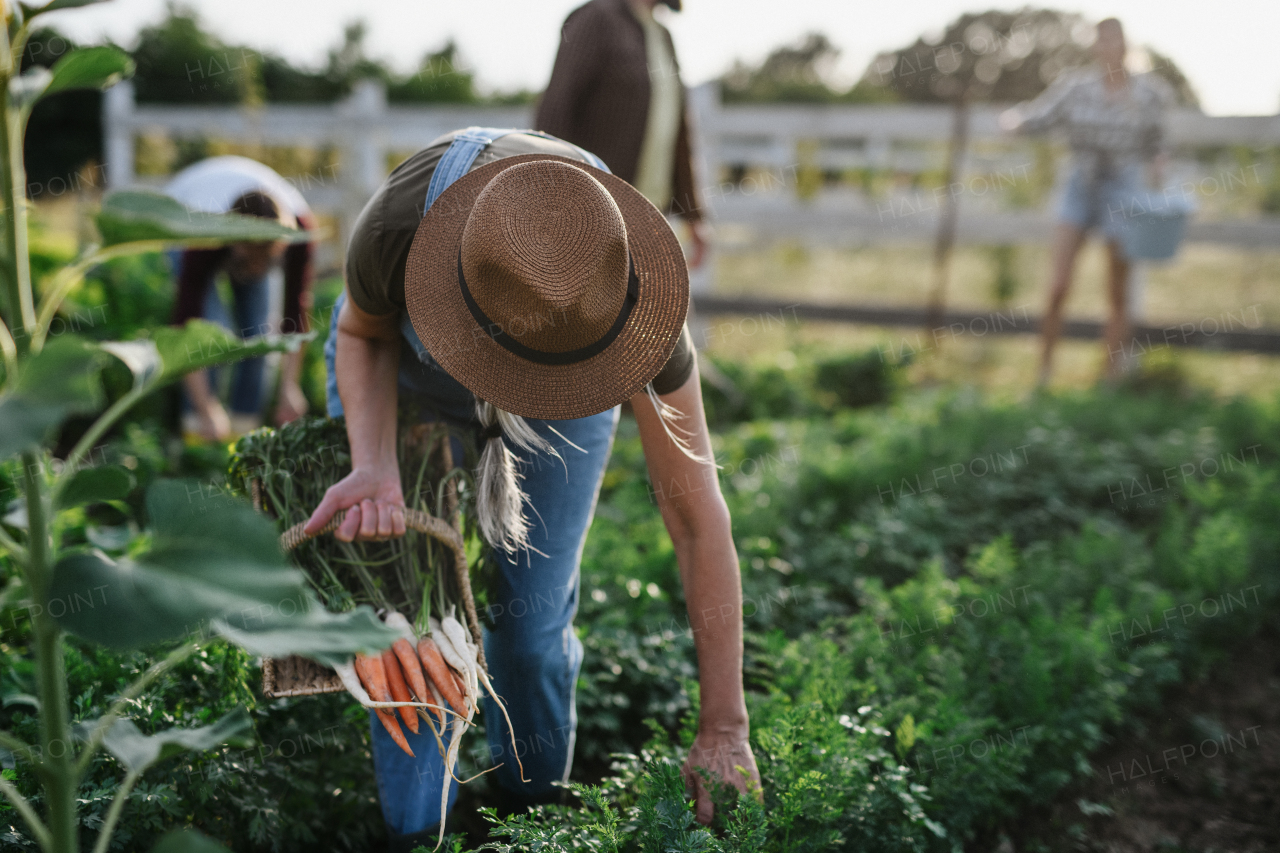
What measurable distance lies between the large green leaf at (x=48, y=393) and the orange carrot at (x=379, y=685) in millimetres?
893

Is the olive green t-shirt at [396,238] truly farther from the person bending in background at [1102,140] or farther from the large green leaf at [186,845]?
the person bending in background at [1102,140]

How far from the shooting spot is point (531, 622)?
181 cm

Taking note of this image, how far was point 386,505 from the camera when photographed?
1607mm

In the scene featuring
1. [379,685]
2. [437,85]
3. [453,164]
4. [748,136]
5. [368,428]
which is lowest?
[379,685]

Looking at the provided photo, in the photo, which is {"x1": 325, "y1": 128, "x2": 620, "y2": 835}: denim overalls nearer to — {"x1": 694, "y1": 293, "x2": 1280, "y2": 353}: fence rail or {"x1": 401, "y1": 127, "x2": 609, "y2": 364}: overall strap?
{"x1": 401, "y1": 127, "x2": 609, "y2": 364}: overall strap

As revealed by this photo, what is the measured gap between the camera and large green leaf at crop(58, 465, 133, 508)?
0.98 metres

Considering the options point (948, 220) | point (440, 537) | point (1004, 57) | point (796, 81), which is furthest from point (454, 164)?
point (1004, 57)

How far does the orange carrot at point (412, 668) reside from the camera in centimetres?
159

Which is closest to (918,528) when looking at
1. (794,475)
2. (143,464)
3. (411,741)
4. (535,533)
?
(794,475)

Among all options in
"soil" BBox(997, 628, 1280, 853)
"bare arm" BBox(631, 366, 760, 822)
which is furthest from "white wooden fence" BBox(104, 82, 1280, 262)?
"bare arm" BBox(631, 366, 760, 822)

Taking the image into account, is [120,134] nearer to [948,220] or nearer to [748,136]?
[748,136]

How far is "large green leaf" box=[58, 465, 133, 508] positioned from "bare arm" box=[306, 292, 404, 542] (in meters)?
0.59

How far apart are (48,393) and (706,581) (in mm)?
1109

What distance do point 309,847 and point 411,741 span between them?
35 centimetres
